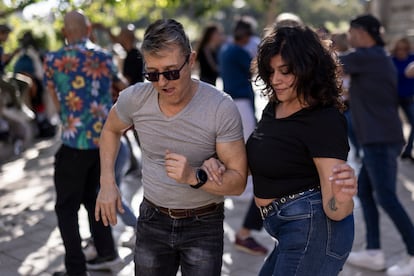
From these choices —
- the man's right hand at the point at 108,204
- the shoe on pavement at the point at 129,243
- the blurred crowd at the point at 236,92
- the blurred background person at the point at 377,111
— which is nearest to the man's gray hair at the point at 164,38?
the blurred crowd at the point at 236,92

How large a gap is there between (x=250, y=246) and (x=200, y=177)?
2.65m

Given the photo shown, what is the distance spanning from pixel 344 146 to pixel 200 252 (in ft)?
2.59

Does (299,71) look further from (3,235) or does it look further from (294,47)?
(3,235)

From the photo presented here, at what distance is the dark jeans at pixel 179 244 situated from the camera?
→ 2.78 m

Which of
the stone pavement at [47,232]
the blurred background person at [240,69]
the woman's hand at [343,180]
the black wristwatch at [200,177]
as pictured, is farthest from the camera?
the blurred background person at [240,69]

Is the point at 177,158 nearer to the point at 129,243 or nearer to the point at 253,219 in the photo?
the point at 253,219

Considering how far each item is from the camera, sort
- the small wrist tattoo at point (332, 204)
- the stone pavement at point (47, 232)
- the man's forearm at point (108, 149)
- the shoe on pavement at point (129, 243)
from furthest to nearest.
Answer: the shoe on pavement at point (129, 243) < the stone pavement at point (47, 232) < the man's forearm at point (108, 149) < the small wrist tattoo at point (332, 204)

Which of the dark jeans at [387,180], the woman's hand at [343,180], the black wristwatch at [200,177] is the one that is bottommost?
the dark jeans at [387,180]

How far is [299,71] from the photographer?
250cm

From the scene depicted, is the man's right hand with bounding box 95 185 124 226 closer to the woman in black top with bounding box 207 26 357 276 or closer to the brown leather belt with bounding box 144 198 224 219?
the brown leather belt with bounding box 144 198 224 219

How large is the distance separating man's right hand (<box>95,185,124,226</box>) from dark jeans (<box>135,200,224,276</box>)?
0.14m

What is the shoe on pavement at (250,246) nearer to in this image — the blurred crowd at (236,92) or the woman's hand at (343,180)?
the blurred crowd at (236,92)

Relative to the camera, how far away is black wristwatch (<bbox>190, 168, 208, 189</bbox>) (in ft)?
8.36

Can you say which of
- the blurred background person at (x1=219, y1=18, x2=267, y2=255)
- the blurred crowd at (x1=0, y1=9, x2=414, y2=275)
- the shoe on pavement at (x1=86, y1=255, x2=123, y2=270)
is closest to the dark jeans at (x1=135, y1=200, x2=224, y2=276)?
the blurred crowd at (x1=0, y1=9, x2=414, y2=275)
